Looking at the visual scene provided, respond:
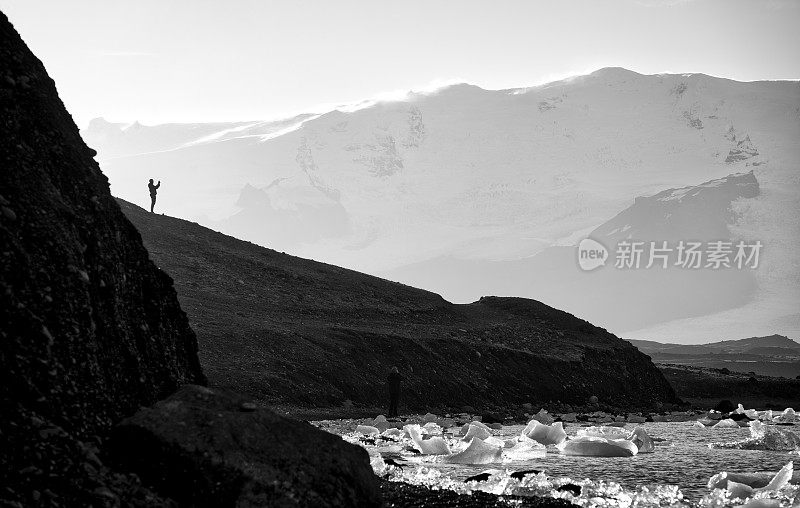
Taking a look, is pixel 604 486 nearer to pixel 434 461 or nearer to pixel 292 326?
pixel 434 461

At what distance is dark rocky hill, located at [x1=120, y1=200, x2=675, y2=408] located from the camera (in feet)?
137

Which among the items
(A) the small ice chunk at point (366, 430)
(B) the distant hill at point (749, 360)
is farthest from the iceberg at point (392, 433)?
(B) the distant hill at point (749, 360)

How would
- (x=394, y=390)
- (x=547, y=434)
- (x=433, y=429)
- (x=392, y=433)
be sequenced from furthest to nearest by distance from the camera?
(x=394, y=390), (x=433, y=429), (x=392, y=433), (x=547, y=434)

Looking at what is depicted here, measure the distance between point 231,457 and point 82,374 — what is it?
1.93m

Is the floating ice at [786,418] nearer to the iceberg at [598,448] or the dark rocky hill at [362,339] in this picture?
the dark rocky hill at [362,339]

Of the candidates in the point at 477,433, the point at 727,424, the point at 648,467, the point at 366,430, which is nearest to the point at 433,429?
the point at 366,430

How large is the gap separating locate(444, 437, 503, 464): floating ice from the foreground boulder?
10.2 m

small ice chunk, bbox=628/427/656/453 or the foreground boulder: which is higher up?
the foreground boulder

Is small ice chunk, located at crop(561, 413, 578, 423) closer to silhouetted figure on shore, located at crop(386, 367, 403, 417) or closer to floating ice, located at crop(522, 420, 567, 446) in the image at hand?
silhouetted figure on shore, located at crop(386, 367, 403, 417)

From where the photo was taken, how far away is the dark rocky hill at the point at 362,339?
41.6 metres

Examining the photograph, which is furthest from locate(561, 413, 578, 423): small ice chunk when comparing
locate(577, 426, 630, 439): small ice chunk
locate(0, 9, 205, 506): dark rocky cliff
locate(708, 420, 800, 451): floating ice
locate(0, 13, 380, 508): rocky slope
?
locate(0, 13, 380, 508): rocky slope

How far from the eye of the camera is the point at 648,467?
789 inches

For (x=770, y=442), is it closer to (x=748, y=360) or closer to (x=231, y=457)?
(x=231, y=457)

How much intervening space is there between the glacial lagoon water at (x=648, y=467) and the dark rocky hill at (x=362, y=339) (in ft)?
49.1
